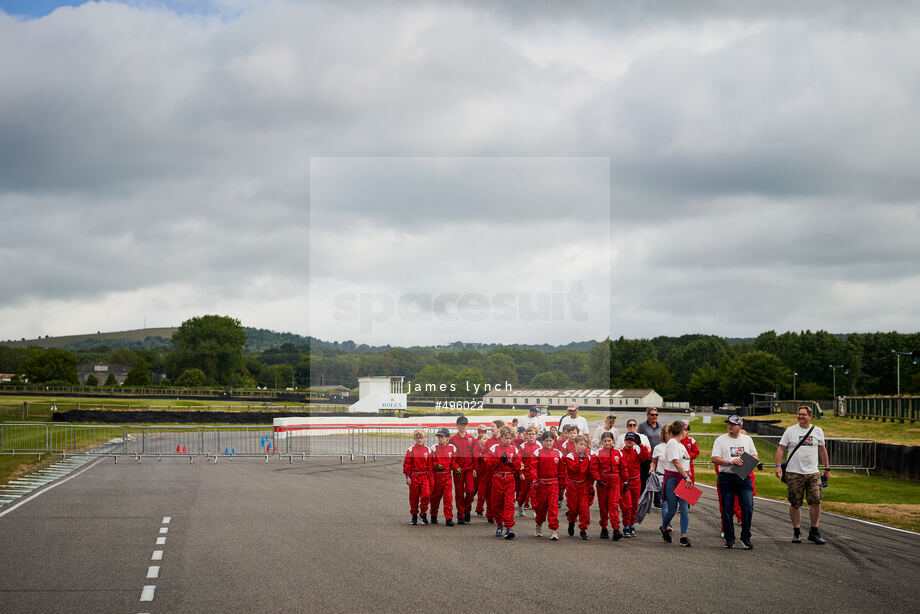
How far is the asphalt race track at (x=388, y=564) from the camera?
9.10 metres

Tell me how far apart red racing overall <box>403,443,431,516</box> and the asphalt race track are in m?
0.46

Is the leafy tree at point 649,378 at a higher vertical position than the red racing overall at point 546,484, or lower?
lower

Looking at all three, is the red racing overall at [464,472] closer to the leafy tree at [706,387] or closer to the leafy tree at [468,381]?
the leafy tree at [468,381]

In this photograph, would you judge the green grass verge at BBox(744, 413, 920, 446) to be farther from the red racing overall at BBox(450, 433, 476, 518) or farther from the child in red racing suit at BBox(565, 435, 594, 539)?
the child in red racing suit at BBox(565, 435, 594, 539)

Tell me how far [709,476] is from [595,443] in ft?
A: 42.4

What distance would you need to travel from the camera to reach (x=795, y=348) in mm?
164250

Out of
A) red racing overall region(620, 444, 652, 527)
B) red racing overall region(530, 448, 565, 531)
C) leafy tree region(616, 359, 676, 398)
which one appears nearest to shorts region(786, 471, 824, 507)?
red racing overall region(620, 444, 652, 527)

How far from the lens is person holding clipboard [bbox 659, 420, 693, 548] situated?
13.5 metres

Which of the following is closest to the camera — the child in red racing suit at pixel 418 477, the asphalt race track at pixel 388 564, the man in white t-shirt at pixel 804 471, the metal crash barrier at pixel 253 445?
the asphalt race track at pixel 388 564

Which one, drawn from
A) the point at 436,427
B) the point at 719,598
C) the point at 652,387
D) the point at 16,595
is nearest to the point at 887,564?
the point at 719,598

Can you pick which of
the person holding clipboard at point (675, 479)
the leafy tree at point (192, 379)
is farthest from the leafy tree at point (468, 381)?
the leafy tree at point (192, 379)

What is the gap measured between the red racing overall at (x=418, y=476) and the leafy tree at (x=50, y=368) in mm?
151835

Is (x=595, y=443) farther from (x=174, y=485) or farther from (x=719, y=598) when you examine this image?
(x=174, y=485)

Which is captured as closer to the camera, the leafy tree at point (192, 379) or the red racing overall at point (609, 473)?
the red racing overall at point (609, 473)
